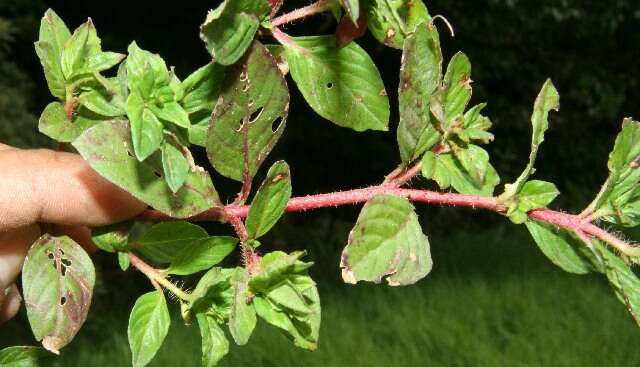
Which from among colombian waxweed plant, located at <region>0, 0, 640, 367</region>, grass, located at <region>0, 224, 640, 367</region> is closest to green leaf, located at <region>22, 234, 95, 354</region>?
colombian waxweed plant, located at <region>0, 0, 640, 367</region>

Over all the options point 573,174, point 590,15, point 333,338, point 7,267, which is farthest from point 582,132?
point 7,267

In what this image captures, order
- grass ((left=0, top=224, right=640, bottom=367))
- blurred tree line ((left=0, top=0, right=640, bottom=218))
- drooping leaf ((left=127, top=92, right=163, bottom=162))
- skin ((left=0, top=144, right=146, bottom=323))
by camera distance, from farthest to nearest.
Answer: blurred tree line ((left=0, top=0, right=640, bottom=218))
grass ((left=0, top=224, right=640, bottom=367))
skin ((left=0, top=144, right=146, bottom=323))
drooping leaf ((left=127, top=92, right=163, bottom=162))

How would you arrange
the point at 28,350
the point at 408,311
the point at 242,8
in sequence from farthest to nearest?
the point at 408,311 → the point at 28,350 → the point at 242,8

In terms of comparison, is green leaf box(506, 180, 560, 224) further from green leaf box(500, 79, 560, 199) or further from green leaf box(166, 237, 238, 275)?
green leaf box(166, 237, 238, 275)

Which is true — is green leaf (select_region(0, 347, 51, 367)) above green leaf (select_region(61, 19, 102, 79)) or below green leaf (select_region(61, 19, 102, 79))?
below

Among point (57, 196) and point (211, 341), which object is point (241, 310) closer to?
point (211, 341)

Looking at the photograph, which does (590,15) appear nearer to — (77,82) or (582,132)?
(582,132)

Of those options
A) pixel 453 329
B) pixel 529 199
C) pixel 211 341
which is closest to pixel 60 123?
pixel 211 341
